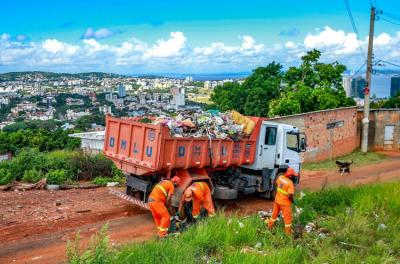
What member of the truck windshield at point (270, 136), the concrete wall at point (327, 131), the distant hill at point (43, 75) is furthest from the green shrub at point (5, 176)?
the distant hill at point (43, 75)

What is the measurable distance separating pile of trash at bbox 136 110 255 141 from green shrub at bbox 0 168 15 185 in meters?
4.91

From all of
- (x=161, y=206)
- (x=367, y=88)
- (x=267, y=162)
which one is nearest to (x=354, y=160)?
(x=367, y=88)

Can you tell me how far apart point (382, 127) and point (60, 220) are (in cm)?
2198

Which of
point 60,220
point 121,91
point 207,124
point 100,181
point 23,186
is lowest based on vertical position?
point 60,220

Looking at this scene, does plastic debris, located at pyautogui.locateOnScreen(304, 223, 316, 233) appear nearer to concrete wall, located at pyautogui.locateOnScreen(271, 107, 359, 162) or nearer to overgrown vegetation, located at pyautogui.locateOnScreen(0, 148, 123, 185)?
overgrown vegetation, located at pyautogui.locateOnScreen(0, 148, 123, 185)

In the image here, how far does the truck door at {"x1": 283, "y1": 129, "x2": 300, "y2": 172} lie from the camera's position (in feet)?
42.7

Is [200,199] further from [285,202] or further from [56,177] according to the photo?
[56,177]

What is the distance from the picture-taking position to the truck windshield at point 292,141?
517 inches

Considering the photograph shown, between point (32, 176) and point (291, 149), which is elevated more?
point (291, 149)

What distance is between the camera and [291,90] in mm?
31719

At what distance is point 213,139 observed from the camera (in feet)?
35.6

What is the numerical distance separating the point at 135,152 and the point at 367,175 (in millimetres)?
12195

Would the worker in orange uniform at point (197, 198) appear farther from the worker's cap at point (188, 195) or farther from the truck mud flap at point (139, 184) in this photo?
the truck mud flap at point (139, 184)

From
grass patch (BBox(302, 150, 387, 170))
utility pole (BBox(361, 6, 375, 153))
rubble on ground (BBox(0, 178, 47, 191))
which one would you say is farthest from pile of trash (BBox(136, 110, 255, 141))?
utility pole (BBox(361, 6, 375, 153))
